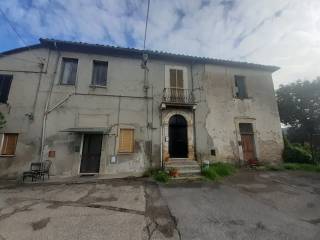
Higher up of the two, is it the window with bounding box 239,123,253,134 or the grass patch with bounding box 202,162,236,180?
the window with bounding box 239,123,253,134

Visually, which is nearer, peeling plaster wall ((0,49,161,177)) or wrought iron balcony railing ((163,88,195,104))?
peeling plaster wall ((0,49,161,177))

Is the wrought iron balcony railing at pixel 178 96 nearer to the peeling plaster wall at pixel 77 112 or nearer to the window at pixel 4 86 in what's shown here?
the peeling plaster wall at pixel 77 112

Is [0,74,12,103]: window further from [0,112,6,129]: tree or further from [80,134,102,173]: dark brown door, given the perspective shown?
[80,134,102,173]: dark brown door

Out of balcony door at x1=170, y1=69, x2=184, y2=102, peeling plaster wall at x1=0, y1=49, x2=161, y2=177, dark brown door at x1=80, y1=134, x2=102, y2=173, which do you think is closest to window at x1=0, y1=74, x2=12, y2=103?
peeling plaster wall at x1=0, y1=49, x2=161, y2=177

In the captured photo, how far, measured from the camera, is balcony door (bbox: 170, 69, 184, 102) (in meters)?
10.4

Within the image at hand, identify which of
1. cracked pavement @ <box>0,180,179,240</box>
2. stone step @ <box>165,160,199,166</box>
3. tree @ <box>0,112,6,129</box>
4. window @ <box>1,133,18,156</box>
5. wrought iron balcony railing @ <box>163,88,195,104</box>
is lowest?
cracked pavement @ <box>0,180,179,240</box>

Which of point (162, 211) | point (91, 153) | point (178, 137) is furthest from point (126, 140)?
point (162, 211)

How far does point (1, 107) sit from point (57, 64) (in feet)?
11.8

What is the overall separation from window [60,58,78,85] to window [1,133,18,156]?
3707 millimetres

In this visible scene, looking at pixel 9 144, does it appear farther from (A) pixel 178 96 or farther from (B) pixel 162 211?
(A) pixel 178 96

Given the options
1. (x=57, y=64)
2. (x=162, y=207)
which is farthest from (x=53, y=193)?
(x=57, y=64)

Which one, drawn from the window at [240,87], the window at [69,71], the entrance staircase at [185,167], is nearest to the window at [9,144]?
the window at [69,71]

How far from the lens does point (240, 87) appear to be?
11.9 meters

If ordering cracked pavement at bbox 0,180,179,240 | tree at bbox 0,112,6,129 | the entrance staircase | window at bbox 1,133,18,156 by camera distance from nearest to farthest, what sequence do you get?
cracked pavement at bbox 0,180,179,240, tree at bbox 0,112,6,129, the entrance staircase, window at bbox 1,133,18,156
